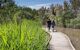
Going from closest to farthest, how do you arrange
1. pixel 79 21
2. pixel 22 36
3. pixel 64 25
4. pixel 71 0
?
pixel 22 36, pixel 79 21, pixel 64 25, pixel 71 0


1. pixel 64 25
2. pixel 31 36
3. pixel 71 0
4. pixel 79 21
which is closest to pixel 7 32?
pixel 31 36

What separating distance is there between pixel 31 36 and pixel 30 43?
67 cm

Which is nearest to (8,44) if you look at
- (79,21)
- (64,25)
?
(79,21)

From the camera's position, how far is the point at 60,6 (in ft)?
165

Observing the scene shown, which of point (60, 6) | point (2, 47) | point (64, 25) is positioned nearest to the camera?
point (2, 47)

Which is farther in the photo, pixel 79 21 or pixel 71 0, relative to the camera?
pixel 71 0

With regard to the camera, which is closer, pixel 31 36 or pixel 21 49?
pixel 21 49

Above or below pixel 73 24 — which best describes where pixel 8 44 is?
above

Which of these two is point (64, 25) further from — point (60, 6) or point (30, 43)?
point (30, 43)

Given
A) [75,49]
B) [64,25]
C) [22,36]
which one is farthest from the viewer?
[64,25]

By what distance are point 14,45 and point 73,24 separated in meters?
23.5

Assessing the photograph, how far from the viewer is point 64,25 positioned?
34.0 m

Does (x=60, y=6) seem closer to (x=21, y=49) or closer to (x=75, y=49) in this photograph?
(x=75, y=49)

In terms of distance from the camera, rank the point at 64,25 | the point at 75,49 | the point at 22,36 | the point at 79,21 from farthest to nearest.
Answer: the point at 64,25, the point at 79,21, the point at 75,49, the point at 22,36
